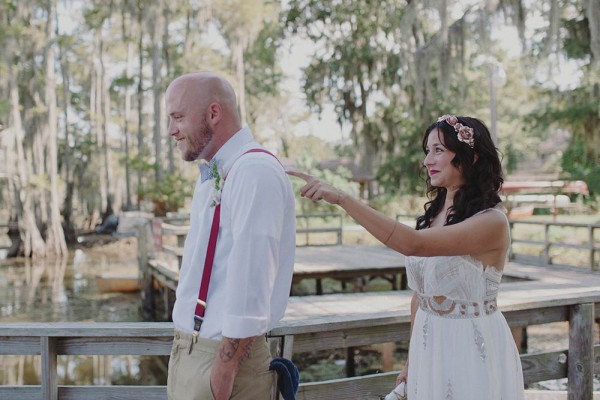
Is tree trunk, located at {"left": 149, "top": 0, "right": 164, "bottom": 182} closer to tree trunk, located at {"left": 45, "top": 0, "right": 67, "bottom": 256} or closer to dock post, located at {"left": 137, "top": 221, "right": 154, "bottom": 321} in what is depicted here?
tree trunk, located at {"left": 45, "top": 0, "right": 67, "bottom": 256}

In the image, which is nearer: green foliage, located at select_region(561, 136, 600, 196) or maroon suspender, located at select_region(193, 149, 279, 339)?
maroon suspender, located at select_region(193, 149, 279, 339)

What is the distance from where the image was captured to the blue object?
1955mm

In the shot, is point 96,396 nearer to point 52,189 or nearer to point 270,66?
point 52,189

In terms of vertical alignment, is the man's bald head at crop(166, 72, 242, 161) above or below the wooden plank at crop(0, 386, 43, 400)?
above

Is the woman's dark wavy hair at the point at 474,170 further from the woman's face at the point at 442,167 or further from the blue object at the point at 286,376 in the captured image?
the blue object at the point at 286,376

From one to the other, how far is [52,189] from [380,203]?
14.0 m

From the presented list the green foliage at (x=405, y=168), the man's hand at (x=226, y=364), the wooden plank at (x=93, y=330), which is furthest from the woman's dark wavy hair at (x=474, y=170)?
the green foliage at (x=405, y=168)

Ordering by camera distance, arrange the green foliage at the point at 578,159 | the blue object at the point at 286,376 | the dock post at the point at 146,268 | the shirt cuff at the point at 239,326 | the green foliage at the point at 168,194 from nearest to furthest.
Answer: the shirt cuff at the point at 239,326
the blue object at the point at 286,376
the green foliage at the point at 578,159
the dock post at the point at 146,268
the green foliage at the point at 168,194

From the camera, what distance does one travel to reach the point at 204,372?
177 cm

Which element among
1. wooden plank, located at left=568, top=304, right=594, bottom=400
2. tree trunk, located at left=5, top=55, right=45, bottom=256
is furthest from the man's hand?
tree trunk, located at left=5, top=55, right=45, bottom=256

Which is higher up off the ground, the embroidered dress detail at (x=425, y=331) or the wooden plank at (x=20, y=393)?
the embroidered dress detail at (x=425, y=331)

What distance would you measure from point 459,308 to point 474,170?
50 centimetres

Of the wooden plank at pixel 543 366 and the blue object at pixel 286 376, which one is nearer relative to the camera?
the blue object at pixel 286 376

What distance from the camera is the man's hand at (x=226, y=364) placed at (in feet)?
5.60
